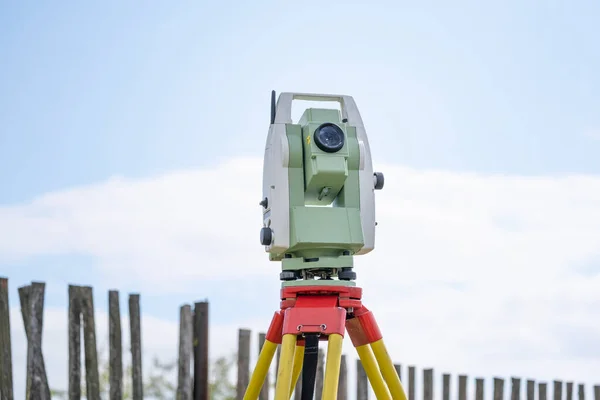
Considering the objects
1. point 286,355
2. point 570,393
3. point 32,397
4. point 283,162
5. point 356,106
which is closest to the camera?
point 286,355

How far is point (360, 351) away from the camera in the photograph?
5523 millimetres

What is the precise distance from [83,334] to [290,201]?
2.74 metres

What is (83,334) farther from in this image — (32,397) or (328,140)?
(328,140)

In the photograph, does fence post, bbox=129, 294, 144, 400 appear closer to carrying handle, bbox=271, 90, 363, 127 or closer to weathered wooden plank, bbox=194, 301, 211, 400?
weathered wooden plank, bbox=194, 301, 211, 400

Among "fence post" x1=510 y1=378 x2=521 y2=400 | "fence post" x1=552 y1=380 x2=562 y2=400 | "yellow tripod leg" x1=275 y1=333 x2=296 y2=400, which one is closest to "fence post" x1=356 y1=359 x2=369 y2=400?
"fence post" x1=510 y1=378 x2=521 y2=400

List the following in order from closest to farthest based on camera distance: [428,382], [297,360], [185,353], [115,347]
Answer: [297,360] → [115,347] → [185,353] → [428,382]

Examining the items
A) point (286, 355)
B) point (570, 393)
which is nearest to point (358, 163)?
point (286, 355)

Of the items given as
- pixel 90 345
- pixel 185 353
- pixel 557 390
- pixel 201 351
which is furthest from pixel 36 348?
pixel 557 390

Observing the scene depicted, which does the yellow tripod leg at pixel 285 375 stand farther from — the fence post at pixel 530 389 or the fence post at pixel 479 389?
the fence post at pixel 530 389

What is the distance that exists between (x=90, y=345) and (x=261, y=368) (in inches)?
86.1

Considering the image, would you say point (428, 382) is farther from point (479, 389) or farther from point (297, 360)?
point (297, 360)

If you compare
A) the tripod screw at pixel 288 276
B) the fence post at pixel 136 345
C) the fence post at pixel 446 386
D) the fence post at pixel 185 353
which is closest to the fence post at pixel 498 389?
the fence post at pixel 446 386

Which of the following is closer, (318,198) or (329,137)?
(329,137)

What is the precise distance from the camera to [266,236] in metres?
5.56
